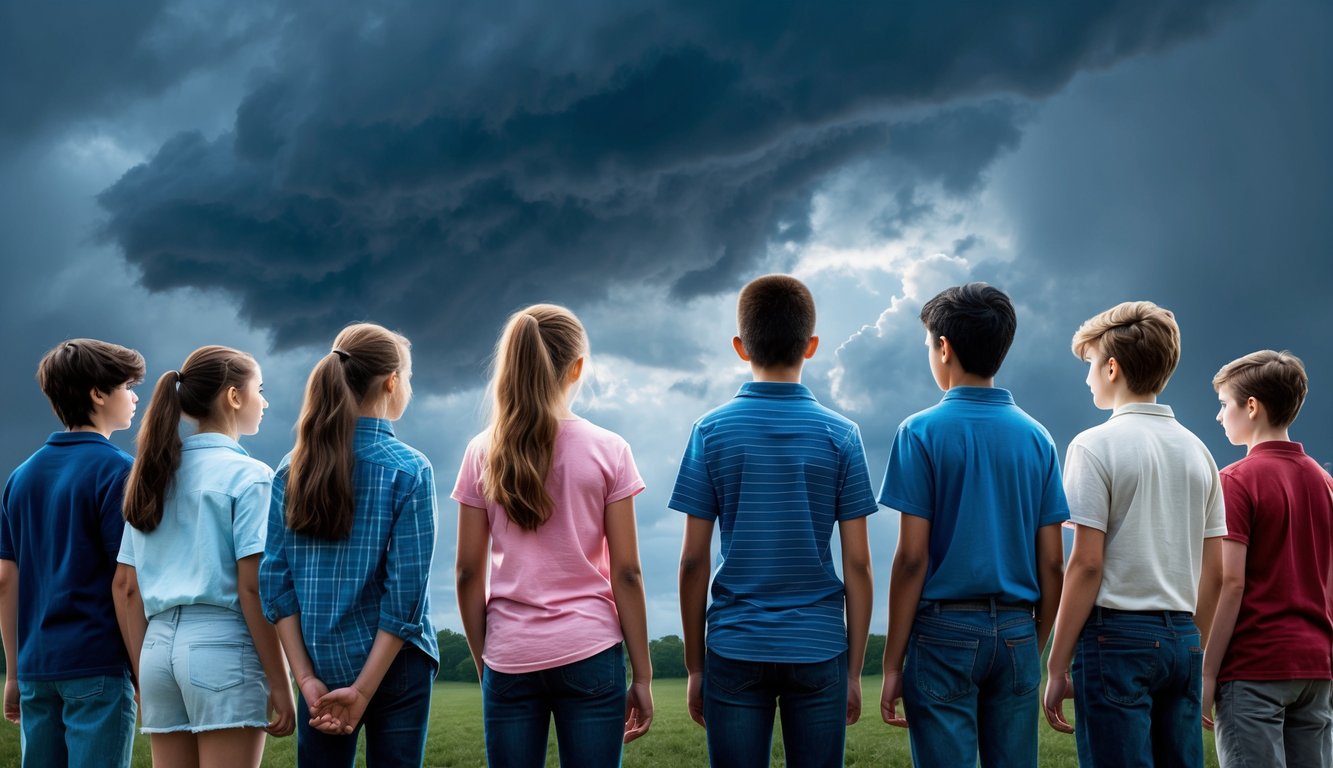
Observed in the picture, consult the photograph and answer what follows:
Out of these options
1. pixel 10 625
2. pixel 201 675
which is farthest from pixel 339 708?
pixel 10 625

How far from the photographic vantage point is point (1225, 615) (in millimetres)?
5348

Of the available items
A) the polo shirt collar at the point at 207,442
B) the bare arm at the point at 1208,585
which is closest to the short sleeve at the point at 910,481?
the bare arm at the point at 1208,585

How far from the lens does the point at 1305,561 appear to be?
5.46m

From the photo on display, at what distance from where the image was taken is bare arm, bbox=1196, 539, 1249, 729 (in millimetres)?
5332

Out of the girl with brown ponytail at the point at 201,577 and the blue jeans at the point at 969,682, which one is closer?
the blue jeans at the point at 969,682

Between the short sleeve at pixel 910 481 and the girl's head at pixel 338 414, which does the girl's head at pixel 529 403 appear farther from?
the short sleeve at pixel 910 481

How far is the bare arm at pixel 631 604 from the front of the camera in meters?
4.26

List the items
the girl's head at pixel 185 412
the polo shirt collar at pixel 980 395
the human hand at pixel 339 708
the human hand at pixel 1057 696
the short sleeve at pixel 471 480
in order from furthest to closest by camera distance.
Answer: the girl's head at pixel 185 412
the human hand at pixel 1057 696
the polo shirt collar at pixel 980 395
the short sleeve at pixel 471 480
the human hand at pixel 339 708

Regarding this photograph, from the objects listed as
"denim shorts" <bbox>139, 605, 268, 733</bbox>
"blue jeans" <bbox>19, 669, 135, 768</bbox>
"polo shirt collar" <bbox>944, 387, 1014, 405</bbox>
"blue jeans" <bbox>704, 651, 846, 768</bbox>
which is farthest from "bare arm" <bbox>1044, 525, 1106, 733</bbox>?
"blue jeans" <bbox>19, 669, 135, 768</bbox>

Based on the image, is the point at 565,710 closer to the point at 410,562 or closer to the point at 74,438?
the point at 410,562

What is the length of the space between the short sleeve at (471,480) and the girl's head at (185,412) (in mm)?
1303

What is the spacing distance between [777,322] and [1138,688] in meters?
2.34

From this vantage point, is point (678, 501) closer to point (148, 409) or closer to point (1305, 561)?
point (148, 409)

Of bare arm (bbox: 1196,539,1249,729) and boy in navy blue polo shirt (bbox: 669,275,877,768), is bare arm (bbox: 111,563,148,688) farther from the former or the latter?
bare arm (bbox: 1196,539,1249,729)
